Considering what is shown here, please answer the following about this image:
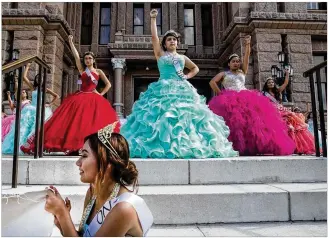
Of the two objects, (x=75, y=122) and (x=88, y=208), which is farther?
(x=75, y=122)

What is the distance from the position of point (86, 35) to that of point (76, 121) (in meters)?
13.5

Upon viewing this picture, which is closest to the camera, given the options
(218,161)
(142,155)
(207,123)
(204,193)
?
(204,193)

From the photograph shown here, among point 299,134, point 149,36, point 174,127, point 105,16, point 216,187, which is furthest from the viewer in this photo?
point 105,16

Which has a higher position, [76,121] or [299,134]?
[76,121]

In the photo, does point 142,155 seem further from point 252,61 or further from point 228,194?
point 252,61

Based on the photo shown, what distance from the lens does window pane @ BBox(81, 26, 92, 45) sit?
54.3 ft

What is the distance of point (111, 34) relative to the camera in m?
16.4

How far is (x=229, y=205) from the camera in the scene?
261 cm

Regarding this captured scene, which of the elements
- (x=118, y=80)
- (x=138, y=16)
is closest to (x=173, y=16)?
(x=138, y=16)

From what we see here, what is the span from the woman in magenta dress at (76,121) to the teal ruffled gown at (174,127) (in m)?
0.76

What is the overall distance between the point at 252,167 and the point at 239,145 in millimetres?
1388

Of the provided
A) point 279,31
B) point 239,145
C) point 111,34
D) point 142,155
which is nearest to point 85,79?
point 142,155

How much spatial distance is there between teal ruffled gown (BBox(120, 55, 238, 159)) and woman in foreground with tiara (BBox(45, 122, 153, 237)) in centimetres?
214

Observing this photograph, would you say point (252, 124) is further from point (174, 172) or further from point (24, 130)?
→ point (24, 130)
